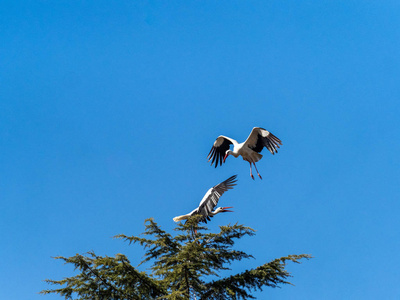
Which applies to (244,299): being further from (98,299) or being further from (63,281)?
(63,281)

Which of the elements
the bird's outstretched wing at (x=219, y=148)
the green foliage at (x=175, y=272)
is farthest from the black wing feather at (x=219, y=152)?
the green foliage at (x=175, y=272)

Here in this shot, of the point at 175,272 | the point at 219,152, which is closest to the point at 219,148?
the point at 219,152

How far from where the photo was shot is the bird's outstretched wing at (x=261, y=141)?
12.4 m

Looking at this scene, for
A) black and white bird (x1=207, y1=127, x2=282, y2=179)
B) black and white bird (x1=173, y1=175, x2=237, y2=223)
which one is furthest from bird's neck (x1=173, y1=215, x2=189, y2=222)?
black and white bird (x1=207, y1=127, x2=282, y2=179)

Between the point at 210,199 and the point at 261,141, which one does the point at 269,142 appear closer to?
the point at 261,141

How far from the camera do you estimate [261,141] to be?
1277 centimetres

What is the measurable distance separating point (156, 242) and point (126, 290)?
1297 mm

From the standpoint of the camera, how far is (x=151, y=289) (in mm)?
8641

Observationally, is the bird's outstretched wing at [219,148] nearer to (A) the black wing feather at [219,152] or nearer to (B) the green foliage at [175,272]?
(A) the black wing feather at [219,152]

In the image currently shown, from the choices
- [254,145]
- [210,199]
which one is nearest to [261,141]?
[254,145]

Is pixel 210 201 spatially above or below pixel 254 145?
below

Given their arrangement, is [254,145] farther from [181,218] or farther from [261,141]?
[181,218]

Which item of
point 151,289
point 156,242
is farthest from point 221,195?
point 151,289

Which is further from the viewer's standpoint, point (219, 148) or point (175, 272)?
point (219, 148)
